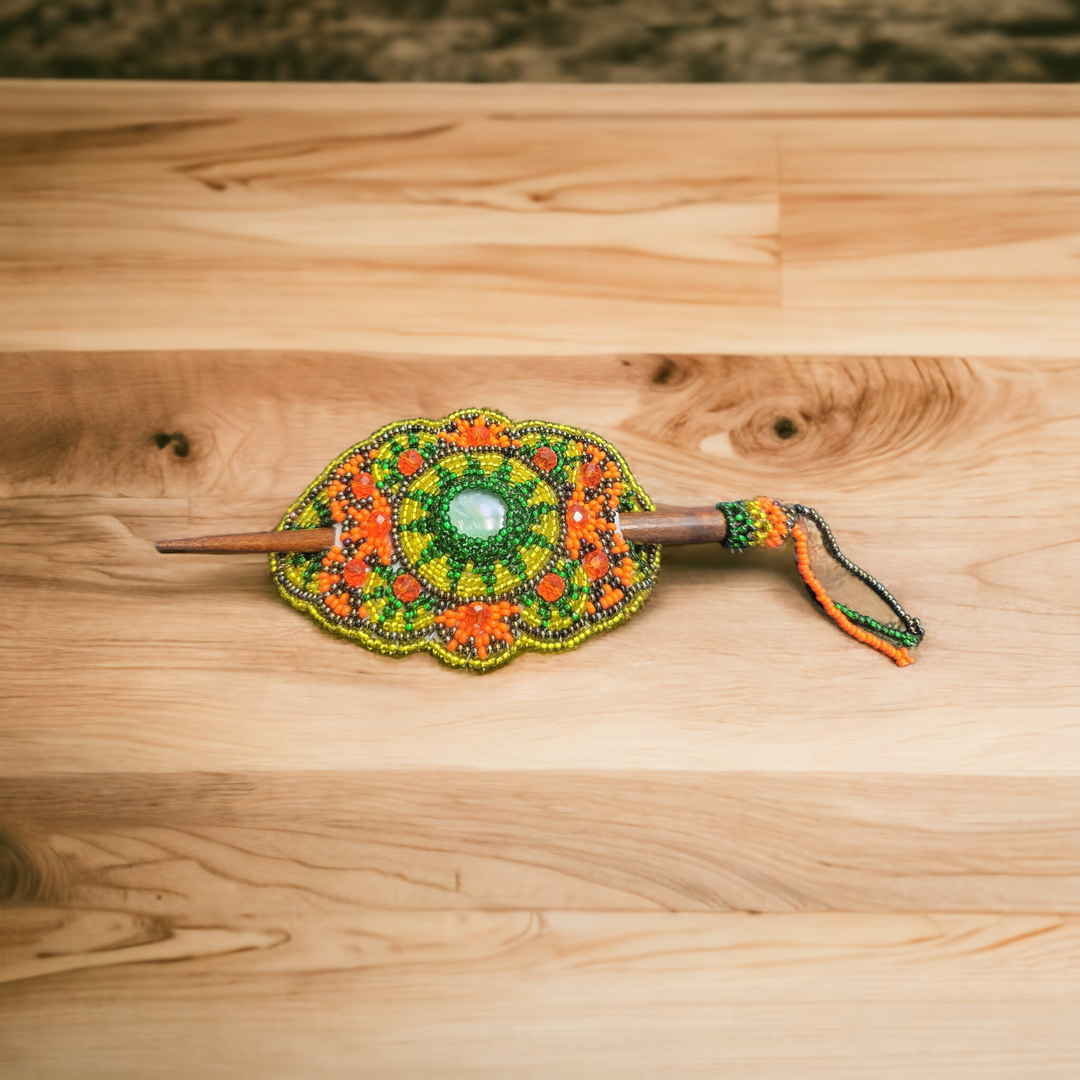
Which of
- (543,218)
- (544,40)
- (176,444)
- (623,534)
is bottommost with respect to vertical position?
(623,534)

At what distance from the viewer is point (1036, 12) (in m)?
0.88

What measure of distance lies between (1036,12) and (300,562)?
953mm

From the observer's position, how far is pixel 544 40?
881mm

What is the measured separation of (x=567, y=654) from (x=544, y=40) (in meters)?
0.65

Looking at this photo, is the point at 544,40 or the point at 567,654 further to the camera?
the point at 544,40

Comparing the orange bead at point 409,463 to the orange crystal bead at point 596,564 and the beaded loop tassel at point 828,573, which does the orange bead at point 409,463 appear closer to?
the orange crystal bead at point 596,564

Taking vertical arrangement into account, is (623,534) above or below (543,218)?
below

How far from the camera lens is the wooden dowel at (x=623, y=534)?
2.43 feet

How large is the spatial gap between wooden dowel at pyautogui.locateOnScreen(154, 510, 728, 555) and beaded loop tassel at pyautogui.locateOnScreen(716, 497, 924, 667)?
0.02 meters

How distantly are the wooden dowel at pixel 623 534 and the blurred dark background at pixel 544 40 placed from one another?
0.50 metres

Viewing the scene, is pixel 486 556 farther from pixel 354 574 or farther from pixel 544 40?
pixel 544 40

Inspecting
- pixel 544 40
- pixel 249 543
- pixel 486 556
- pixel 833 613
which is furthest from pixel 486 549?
pixel 544 40

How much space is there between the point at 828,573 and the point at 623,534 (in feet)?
0.69

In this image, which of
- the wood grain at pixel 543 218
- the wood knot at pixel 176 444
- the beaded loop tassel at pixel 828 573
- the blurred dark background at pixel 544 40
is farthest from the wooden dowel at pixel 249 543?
the blurred dark background at pixel 544 40
